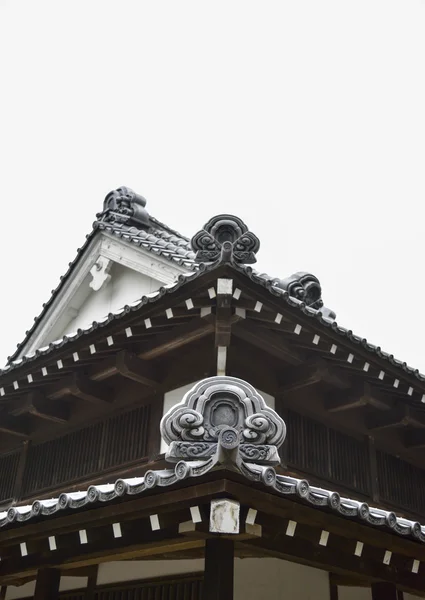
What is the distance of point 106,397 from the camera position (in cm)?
1005

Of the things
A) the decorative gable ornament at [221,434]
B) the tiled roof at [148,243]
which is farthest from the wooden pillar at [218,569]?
the tiled roof at [148,243]

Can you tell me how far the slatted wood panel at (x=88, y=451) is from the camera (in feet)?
31.1

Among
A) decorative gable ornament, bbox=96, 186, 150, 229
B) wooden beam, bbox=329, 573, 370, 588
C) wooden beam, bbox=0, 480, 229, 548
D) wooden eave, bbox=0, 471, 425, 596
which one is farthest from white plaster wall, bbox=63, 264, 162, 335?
wooden beam, bbox=0, 480, 229, 548

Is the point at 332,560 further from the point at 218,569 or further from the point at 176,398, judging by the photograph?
the point at 176,398

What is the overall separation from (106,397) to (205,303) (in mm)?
2934

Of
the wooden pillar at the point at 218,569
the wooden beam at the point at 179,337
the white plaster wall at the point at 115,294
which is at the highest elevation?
the white plaster wall at the point at 115,294

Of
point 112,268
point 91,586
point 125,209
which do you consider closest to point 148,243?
point 112,268

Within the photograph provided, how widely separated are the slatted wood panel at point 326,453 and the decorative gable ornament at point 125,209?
19.8ft

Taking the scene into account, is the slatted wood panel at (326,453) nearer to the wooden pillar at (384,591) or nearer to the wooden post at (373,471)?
the wooden post at (373,471)

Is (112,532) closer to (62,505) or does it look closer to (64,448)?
(62,505)

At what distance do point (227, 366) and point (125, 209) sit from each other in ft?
20.7

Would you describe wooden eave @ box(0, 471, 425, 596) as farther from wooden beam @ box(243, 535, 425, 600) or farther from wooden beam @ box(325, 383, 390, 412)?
wooden beam @ box(325, 383, 390, 412)

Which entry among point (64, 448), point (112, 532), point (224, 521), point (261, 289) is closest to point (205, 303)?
point (261, 289)

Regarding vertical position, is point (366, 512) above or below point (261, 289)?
below
